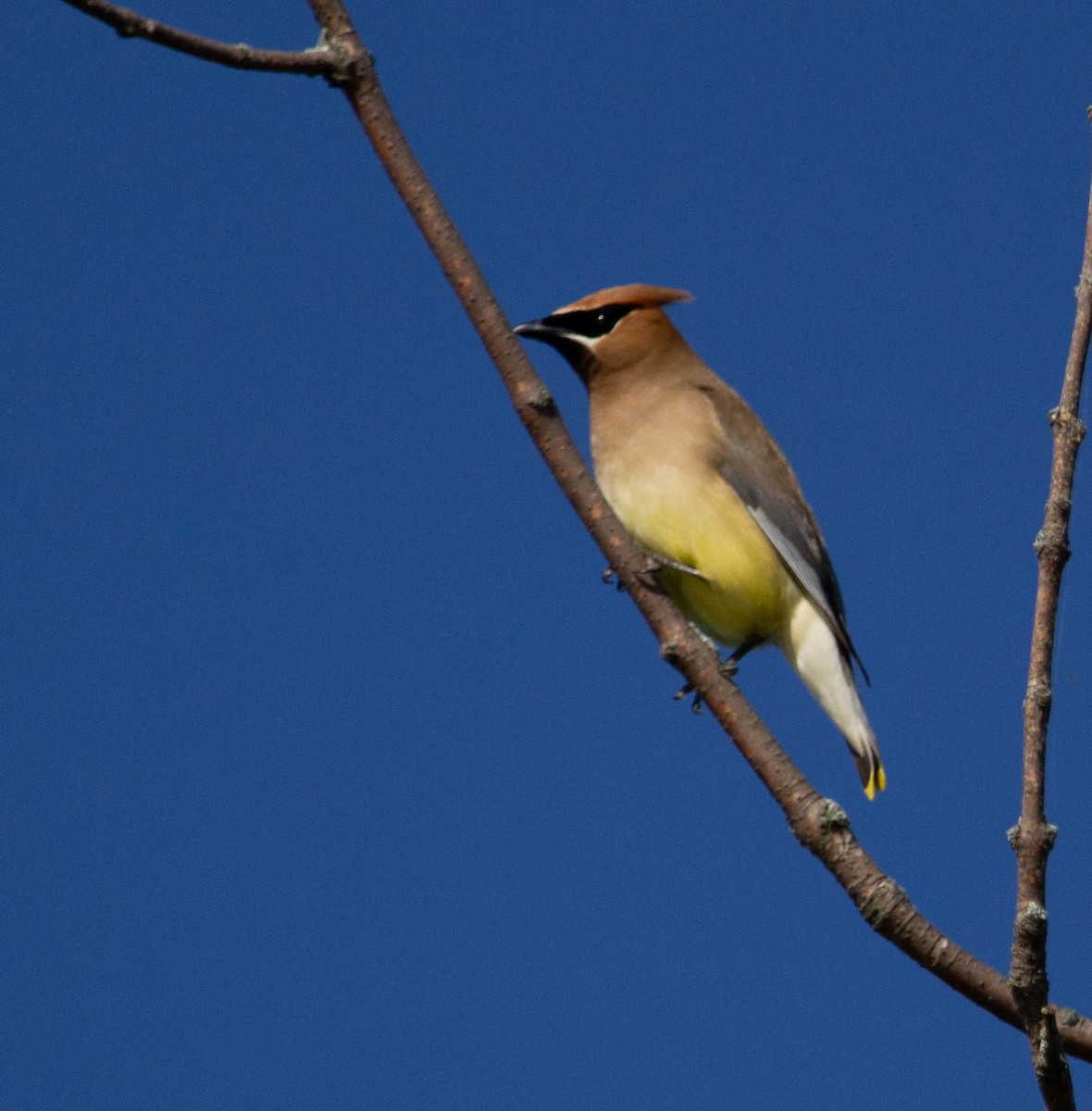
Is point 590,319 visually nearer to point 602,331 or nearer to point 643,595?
point 602,331

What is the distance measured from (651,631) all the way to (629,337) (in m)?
2.12

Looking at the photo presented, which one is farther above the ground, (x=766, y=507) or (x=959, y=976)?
(x=766, y=507)

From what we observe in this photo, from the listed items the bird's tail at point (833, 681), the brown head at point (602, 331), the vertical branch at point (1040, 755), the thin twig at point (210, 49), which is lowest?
the vertical branch at point (1040, 755)

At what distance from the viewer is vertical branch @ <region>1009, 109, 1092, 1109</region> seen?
2008 millimetres

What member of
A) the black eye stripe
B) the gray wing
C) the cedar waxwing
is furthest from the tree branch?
the black eye stripe

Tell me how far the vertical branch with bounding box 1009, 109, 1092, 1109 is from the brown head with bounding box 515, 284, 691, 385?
2.64 metres

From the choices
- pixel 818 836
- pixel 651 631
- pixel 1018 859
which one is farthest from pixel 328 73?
pixel 1018 859

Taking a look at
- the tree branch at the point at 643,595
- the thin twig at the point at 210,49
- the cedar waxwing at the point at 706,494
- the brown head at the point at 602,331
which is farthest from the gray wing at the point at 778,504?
the thin twig at the point at 210,49

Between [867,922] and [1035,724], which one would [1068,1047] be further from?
[1035,724]

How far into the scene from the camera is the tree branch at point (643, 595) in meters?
2.20

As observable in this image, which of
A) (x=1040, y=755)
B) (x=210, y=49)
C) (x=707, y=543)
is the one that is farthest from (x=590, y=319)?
(x=1040, y=755)

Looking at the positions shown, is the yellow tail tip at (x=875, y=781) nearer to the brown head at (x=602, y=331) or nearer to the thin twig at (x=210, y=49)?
the brown head at (x=602, y=331)

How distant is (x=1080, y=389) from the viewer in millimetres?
2074

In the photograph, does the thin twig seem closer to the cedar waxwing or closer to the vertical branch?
the vertical branch
